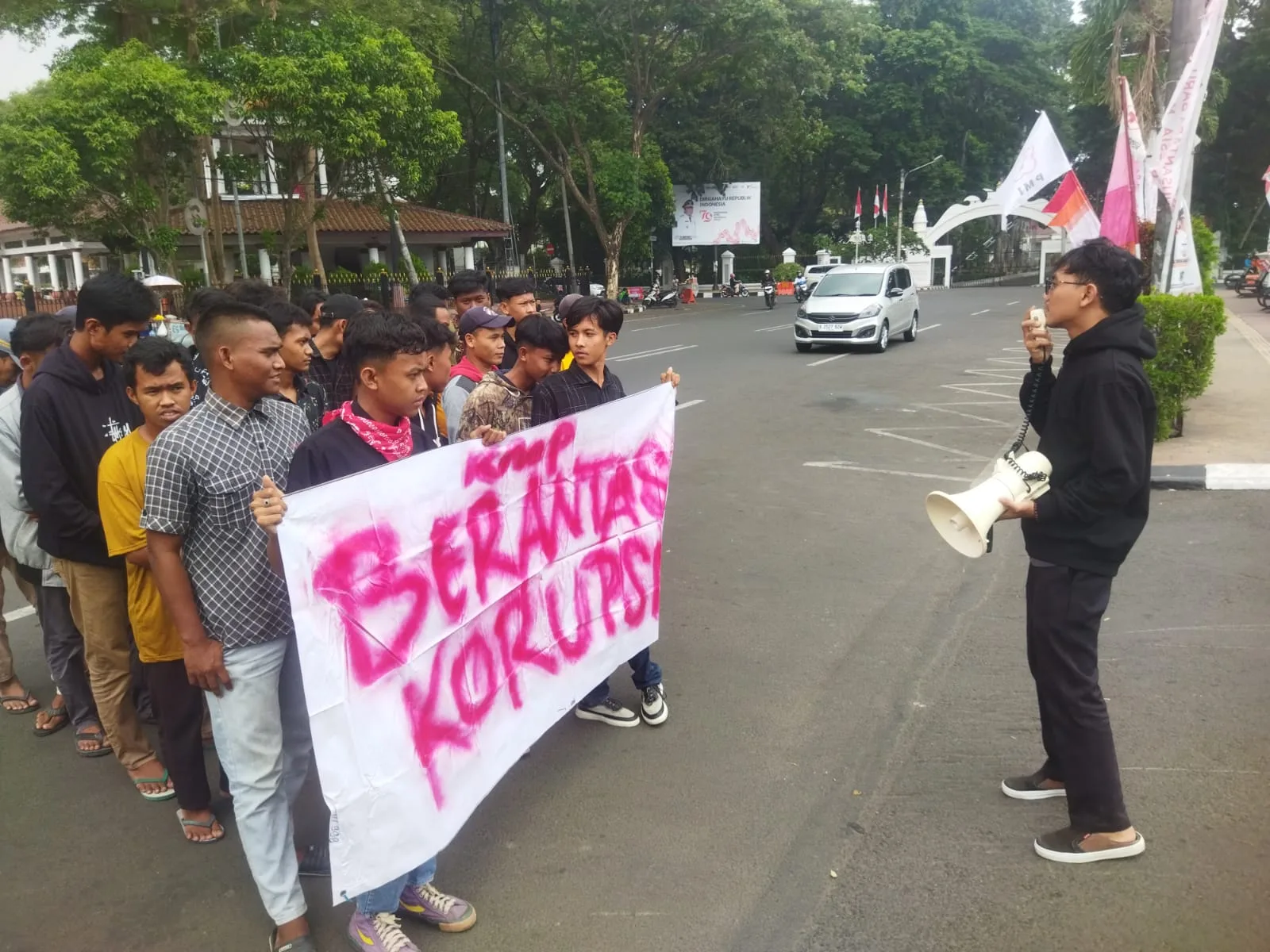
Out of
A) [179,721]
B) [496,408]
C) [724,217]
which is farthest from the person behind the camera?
[724,217]

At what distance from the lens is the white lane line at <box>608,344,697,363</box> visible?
58.2ft

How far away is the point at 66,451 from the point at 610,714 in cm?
228

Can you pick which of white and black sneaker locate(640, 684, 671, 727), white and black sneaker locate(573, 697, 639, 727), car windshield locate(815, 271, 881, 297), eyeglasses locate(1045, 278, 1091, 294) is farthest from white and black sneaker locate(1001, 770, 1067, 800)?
car windshield locate(815, 271, 881, 297)

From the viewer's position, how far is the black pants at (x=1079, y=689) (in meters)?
2.89

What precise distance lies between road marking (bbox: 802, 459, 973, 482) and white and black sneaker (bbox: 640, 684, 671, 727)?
475cm

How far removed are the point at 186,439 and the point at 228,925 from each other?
4.80ft

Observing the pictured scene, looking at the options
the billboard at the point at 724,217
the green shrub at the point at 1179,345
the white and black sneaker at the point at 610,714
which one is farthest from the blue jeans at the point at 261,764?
the billboard at the point at 724,217

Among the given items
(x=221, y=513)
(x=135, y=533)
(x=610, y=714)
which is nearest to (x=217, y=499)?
(x=221, y=513)

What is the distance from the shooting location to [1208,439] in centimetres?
858

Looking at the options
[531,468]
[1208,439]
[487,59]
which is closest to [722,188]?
[487,59]

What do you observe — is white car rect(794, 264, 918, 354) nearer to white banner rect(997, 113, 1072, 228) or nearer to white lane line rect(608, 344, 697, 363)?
white lane line rect(608, 344, 697, 363)

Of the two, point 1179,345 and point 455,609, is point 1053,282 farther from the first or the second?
point 1179,345

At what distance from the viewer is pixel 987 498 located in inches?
110

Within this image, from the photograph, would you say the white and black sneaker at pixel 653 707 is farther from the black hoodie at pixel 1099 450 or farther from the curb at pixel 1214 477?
the curb at pixel 1214 477
